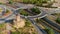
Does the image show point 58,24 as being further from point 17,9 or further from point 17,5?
point 17,5

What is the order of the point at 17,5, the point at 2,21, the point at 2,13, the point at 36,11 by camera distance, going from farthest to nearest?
1. the point at 17,5
2. the point at 36,11
3. the point at 2,13
4. the point at 2,21

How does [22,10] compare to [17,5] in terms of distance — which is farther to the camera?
[17,5]

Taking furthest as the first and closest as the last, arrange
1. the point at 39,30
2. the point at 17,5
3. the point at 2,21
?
the point at 17,5, the point at 2,21, the point at 39,30

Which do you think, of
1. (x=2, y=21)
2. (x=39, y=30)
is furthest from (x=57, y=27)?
(x=2, y=21)

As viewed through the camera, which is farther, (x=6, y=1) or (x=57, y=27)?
(x=6, y=1)

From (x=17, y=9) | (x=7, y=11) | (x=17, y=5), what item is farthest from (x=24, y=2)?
(x=7, y=11)

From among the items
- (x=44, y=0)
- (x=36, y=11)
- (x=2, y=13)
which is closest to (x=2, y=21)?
(x=2, y=13)

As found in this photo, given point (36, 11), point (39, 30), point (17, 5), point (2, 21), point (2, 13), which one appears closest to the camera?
point (39, 30)

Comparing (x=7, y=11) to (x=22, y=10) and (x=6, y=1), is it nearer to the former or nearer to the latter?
(x=22, y=10)
